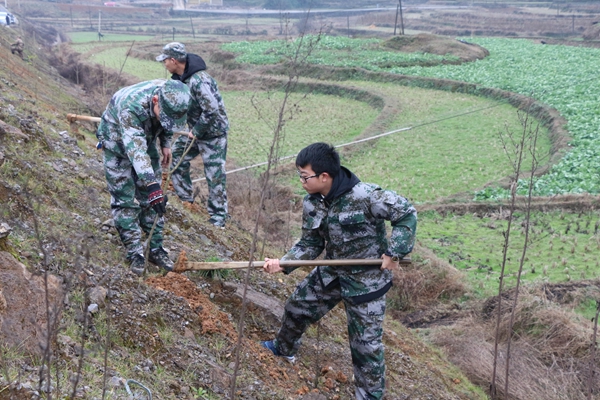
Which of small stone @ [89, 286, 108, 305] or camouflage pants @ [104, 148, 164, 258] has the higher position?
camouflage pants @ [104, 148, 164, 258]

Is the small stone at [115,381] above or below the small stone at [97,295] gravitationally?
below

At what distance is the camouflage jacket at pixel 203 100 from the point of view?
6.52 m

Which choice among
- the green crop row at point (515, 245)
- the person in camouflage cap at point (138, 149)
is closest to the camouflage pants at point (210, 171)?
the person in camouflage cap at point (138, 149)

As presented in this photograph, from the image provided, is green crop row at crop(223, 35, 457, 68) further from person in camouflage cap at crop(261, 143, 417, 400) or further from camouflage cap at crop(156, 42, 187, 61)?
person in camouflage cap at crop(261, 143, 417, 400)

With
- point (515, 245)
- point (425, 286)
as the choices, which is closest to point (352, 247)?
point (425, 286)

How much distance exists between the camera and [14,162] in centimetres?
539

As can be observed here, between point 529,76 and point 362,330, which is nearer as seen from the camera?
point 362,330

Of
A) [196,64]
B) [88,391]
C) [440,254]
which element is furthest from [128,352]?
[440,254]

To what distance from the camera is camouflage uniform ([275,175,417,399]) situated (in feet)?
12.7

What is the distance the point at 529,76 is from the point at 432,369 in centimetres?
2267

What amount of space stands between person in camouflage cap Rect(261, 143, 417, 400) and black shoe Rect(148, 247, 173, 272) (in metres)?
1.20

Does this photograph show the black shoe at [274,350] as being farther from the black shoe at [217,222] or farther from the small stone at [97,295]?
the black shoe at [217,222]

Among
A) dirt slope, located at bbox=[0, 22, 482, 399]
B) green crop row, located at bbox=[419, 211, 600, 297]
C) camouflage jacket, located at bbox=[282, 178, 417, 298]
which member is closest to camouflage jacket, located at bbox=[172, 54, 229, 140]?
dirt slope, located at bbox=[0, 22, 482, 399]

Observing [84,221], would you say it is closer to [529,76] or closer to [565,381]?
[565,381]
